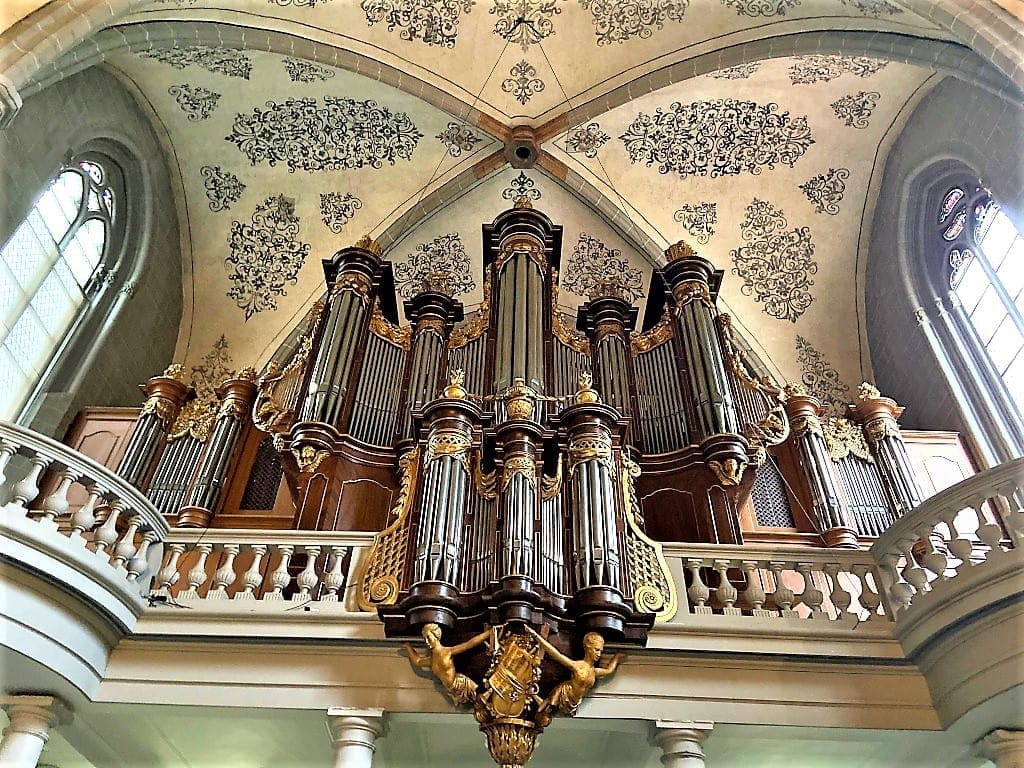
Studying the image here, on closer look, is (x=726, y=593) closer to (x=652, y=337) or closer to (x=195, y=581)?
(x=195, y=581)

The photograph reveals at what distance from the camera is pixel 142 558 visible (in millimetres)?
4992

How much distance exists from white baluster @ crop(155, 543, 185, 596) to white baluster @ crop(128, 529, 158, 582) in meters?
0.13

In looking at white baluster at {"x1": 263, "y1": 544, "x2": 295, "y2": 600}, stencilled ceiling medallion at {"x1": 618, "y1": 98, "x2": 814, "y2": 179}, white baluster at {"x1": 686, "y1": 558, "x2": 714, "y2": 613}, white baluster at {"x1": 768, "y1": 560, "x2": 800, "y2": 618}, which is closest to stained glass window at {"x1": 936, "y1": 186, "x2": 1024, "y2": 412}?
stencilled ceiling medallion at {"x1": 618, "y1": 98, "x2": 814, "y2": 179}

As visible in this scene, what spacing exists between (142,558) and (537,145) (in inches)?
276

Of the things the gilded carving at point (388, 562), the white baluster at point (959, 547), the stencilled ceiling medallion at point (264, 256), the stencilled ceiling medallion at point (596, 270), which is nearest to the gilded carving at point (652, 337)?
the stencilled ceiling medallion at point (596, 270)

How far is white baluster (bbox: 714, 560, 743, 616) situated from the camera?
4992mm

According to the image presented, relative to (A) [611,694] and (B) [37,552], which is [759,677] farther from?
(B) [37,552]

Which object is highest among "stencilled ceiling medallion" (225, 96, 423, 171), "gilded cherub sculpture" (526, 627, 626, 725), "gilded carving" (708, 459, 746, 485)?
"stencilled ceiling medallion" (225, 96, 423, 171)

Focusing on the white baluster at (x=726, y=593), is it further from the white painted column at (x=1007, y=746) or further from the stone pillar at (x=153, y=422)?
the stone pillar at (x=153, y=422)

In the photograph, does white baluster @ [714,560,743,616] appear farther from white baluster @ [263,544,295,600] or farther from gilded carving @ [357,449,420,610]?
white baluster @ [263,544,295,600]

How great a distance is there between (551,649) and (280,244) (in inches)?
305

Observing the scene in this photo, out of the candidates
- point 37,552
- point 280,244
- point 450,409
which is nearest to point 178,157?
point 280,244

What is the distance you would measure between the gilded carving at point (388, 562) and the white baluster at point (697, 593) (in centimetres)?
Answer: 180

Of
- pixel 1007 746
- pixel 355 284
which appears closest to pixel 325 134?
pixel 355 284
